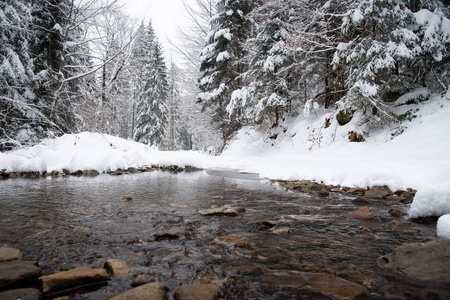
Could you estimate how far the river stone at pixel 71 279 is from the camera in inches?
49.3

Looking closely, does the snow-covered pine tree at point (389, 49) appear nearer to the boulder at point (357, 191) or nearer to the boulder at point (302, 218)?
the boulder at point (357, 191)

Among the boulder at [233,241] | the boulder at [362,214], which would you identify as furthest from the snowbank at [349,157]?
the boulder at [233,241]

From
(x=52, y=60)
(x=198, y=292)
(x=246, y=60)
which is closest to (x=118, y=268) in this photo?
(x=198, y=292)

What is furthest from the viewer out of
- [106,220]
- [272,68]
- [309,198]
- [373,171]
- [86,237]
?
[272,68]

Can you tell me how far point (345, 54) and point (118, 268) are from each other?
9.75m

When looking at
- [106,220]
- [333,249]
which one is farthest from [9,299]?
[333,249]

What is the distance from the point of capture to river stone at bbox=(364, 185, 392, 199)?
4.14 m

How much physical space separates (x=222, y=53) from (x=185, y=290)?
15.2 meters

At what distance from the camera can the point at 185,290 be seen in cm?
126

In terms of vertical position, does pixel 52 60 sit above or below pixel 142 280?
above

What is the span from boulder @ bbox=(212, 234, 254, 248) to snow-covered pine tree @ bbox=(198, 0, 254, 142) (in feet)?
42.7

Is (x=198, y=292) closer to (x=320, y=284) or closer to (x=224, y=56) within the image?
(x=320, y=284)

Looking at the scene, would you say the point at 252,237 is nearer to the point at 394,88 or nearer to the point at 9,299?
the point at 9,299

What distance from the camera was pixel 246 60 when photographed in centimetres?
1467
